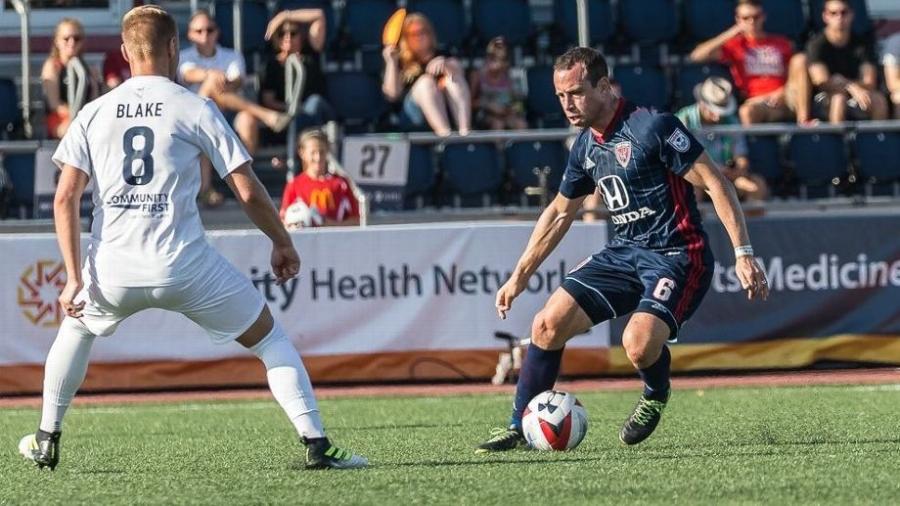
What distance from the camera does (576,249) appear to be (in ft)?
40.9

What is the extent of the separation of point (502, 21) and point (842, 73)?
327cm

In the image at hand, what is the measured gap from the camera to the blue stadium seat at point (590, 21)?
1638 centimetres

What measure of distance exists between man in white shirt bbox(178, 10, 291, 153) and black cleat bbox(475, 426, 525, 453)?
264 inches

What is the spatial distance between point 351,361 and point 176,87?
605 cm

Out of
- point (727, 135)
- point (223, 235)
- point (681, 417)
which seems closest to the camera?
point (681, 417)

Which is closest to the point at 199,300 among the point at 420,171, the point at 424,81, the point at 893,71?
the point at 420,171

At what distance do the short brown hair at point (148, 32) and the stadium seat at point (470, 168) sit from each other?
26.3 ft

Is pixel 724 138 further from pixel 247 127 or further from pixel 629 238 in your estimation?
pixel 629 238

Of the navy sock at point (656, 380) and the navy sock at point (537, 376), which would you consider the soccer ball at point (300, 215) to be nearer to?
the navy sock at point (537, 376)

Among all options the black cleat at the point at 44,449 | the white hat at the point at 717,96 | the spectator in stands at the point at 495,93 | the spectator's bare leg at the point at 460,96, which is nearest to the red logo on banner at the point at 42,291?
the spectator's bare leg at the point at 460,96

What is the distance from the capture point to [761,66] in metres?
15.4

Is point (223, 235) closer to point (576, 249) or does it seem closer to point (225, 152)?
point (576, 249)

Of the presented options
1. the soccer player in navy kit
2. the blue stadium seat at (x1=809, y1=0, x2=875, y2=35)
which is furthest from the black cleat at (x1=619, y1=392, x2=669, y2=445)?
the blue stadium seat at (x1=809, y1=0, x2=875, y2=35)

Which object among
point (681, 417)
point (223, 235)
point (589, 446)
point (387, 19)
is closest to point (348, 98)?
point (387, 19)
